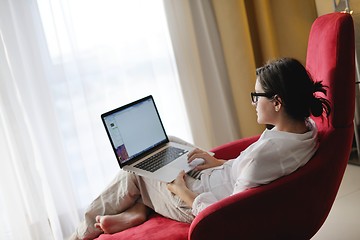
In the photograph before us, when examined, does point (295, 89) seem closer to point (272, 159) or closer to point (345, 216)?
point (272, 159)

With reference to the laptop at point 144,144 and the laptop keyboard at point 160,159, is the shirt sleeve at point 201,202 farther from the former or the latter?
the laptop keyboard at point 160,159

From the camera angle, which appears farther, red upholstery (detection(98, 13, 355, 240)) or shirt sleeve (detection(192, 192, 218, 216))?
shirt sleeve (detection(192, 192, 218, 216))

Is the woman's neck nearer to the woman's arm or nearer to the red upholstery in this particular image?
the red upholstery

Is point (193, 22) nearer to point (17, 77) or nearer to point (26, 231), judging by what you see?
point (17, 77)

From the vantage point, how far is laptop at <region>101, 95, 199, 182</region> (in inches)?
82.2

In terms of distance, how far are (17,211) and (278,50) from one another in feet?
6.28

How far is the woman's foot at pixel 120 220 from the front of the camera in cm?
206

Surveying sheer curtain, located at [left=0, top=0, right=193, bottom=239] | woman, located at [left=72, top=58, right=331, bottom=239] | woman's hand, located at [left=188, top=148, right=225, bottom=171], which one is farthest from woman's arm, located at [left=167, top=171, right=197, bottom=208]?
sheer curtain, located at [left=0, top=0, right=193, bottom=239]

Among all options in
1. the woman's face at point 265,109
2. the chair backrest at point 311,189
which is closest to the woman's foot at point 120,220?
the chair backrest at point 311,189

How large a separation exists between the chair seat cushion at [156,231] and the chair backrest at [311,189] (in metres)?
0.23

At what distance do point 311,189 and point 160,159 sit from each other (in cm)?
74

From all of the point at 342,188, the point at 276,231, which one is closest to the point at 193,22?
the point at 342,188

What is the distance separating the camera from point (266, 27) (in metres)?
3.19

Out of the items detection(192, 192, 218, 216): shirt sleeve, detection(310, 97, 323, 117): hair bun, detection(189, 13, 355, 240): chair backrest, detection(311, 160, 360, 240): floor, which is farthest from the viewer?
detection(311, 160, 360, 240): floor
